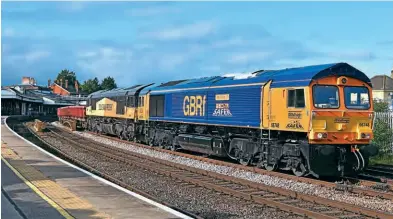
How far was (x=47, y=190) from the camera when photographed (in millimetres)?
10758

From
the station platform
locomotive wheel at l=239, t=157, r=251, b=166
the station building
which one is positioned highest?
the station building

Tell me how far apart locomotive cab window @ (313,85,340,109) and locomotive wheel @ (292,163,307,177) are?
1.87 m

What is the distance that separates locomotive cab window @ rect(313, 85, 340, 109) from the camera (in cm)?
1369

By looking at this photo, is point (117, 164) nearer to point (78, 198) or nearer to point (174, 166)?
point (174, 166)

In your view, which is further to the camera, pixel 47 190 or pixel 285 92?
pixel 285 92

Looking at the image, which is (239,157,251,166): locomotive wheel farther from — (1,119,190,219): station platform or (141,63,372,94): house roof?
(1,119,190,219): station platform

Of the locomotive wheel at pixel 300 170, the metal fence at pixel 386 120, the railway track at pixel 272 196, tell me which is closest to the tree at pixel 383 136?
the metal fence at pixel 386 120

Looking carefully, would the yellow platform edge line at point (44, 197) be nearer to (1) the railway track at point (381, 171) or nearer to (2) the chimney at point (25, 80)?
(1) the railway track at point (381, 171)

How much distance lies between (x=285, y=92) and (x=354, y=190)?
3.92 m

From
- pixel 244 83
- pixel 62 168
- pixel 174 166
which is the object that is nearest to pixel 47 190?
pixel 62 168

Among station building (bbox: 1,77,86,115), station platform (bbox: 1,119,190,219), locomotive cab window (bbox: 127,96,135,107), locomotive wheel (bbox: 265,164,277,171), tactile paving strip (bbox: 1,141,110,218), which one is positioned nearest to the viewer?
station platform (bbox: 1,119,190,219)

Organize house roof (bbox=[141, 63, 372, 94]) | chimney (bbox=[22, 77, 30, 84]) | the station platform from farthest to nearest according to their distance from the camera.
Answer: chimney (bbox=[22, 77, 30, 84]), house roof (bbox=[141, 63, 372, 94]), the station platform

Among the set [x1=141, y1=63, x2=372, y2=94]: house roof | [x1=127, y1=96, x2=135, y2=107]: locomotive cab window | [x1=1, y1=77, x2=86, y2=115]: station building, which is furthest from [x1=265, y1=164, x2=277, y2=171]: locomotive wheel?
[x1=1, y1=77, x2=86, y2=115]: station building

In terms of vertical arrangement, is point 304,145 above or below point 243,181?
above
